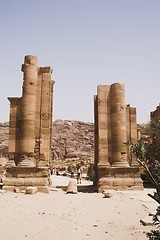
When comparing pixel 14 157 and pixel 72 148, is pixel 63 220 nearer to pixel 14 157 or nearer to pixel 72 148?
pixel 14 157

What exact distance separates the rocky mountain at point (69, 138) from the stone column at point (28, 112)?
6869 cm

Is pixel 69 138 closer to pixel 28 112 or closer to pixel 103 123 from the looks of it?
pixel 103 123

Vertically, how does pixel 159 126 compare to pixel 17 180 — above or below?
above

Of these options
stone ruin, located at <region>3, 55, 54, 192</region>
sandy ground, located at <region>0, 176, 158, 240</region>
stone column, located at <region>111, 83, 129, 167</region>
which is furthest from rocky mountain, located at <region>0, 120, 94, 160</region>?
sandy ground, located at <region>0, 176, 158, 240</region>

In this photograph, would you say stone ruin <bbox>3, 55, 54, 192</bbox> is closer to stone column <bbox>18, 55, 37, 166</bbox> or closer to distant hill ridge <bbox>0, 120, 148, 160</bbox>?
stone column <bbox>18, 55, 37, 166</bbox>

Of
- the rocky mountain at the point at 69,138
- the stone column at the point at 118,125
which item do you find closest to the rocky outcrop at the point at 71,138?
the rocky mountain at the point at 69,138

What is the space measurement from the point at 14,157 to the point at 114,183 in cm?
567

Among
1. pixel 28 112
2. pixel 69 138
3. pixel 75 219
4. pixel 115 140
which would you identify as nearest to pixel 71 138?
pixel 69 138

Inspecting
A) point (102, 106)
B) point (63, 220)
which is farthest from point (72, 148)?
point (63, 220)

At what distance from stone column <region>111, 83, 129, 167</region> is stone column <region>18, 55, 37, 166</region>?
15.1ft

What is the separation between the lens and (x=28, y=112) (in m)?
14.4

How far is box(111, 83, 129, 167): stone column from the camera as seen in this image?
14.6 m

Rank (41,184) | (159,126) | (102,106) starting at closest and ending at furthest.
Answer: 1. (159,126)
2. (41,184)
3. (102,106)

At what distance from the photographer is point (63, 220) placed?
7047mm
